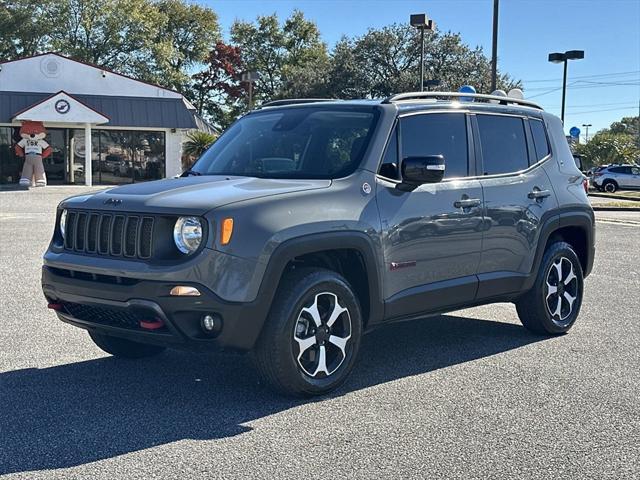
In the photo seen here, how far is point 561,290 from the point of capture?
6.89m

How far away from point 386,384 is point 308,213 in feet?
4.49

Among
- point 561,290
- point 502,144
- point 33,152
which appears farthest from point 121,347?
point 33,152

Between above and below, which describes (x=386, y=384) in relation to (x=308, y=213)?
below

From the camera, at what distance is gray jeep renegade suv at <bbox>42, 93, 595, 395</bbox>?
4.48 m

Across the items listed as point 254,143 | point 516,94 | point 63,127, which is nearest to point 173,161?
point 63,127

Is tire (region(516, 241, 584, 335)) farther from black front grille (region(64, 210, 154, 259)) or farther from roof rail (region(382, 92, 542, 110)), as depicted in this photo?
black front grille (region(64, 210, 154, 259))

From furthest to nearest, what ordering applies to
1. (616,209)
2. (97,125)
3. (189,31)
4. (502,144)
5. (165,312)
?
(189,31), (97,125), (616,209), (502,144), (165,312)

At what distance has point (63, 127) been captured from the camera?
113 feet

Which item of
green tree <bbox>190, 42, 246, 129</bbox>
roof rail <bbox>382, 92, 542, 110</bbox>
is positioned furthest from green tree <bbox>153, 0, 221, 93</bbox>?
roof rail <bbox>382, 92, 542, 110</bbox>

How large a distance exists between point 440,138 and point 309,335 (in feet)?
6.52

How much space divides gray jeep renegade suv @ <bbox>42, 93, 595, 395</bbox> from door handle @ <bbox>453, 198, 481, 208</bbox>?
20 millimetres

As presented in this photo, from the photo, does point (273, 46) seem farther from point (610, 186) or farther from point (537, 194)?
point (537, 194)

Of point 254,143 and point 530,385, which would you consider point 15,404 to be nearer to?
point 254,143

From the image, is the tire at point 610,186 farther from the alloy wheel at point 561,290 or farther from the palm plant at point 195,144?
the alloy wheel at point 561,290
